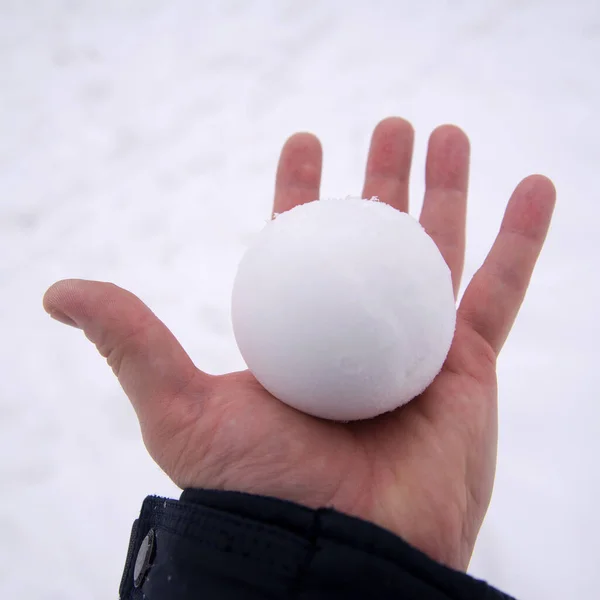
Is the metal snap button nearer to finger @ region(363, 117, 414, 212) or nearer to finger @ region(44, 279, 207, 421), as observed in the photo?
finger @ region(44, 279, 207, 421)

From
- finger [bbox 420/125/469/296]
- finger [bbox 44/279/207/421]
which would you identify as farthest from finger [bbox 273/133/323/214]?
finger [bbox 44/279/207/421]

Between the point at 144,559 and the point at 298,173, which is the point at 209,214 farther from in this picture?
the point at 144,559

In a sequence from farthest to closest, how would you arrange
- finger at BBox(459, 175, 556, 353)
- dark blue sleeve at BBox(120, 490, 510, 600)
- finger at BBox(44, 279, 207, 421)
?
finger at BBox(459, 175, 556, 353), finger at BBox(44, 279, 207, 421), dark blue sleeve at BBox(120, 490, 510, 600)

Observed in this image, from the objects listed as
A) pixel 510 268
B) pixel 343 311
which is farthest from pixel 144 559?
pixel 510 268

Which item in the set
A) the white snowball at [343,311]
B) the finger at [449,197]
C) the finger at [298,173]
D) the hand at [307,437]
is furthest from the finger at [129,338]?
the finger at [449,197]

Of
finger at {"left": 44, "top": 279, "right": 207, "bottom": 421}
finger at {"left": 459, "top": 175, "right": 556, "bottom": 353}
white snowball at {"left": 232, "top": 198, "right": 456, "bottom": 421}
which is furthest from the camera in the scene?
finger at {"left": 459, "top": 175, "right": 556, "bottom": 353}

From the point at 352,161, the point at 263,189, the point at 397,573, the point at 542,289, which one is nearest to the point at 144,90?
the point at 263,189
